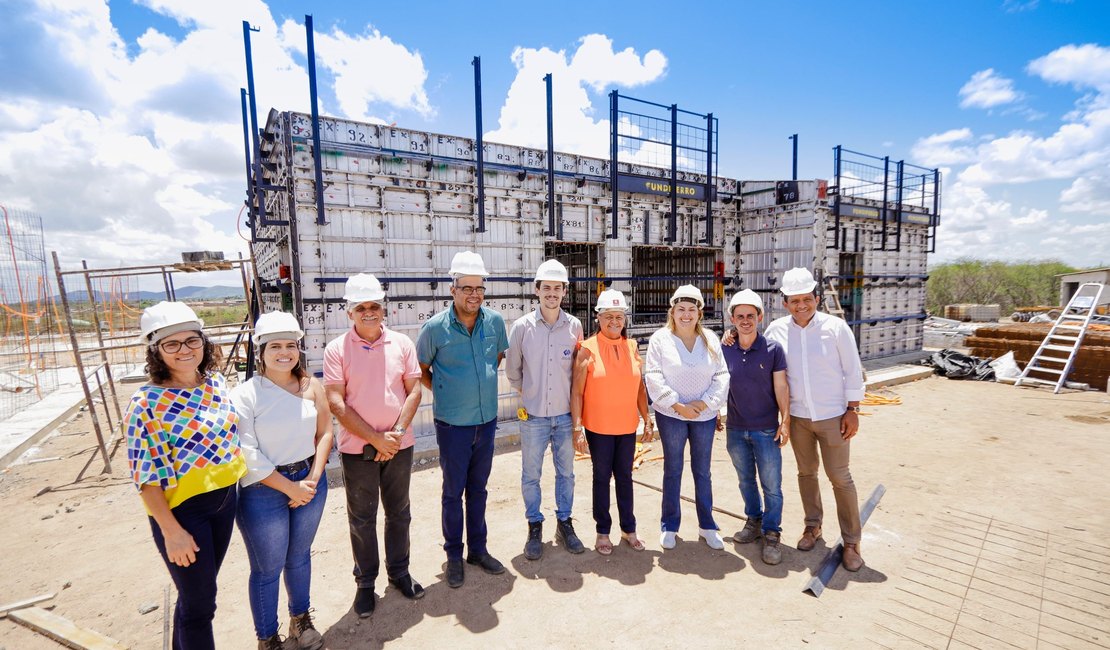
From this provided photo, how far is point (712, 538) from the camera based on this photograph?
14.0ft

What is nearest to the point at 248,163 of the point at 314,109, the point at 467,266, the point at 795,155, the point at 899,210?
the point at 314,109

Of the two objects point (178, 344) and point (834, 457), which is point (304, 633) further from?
point (834, 457)

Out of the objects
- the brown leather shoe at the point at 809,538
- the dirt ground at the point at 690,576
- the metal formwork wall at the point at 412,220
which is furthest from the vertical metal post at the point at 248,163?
the brown leather shoe at the point at 809,538

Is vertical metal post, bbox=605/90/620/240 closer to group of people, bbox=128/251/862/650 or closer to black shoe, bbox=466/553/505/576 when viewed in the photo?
group of people, bbox=128/251/862/650

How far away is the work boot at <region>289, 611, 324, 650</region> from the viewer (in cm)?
309

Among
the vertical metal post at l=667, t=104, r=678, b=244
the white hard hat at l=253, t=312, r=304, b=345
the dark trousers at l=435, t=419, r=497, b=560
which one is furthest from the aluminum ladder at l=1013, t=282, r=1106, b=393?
the white hard hat at l=253, t=312, r=304, b=345

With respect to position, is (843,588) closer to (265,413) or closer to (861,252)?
(265,413)

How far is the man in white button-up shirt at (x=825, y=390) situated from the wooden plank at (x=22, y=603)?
6.05 meters

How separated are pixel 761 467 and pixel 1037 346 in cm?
1299

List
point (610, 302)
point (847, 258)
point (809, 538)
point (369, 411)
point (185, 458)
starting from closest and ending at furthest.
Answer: point (185, 458), point (369, 411), point (610, 302), point (809, 538), point (847, 258)

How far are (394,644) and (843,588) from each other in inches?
127

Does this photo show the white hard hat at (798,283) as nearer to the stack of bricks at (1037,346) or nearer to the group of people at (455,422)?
the group of people at (455,422)

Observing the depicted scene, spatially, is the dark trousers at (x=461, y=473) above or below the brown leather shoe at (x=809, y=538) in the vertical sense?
above

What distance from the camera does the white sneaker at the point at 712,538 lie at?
4.25m
